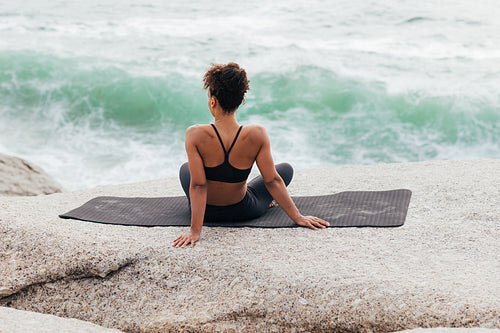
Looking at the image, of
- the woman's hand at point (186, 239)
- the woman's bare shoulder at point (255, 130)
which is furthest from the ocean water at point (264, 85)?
the woman's bare shoulder at point (255, 130)

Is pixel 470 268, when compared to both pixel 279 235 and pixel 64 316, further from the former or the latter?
pixel 64 316

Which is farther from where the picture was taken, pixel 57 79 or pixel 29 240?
pixel 57 79

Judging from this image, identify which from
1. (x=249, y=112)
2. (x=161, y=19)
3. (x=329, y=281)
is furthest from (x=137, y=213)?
(x=161, y=19)

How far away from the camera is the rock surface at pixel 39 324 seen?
2.21 metres

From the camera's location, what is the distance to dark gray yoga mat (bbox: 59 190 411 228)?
3346 millimetres

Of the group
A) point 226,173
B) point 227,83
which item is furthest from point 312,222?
point 227,83

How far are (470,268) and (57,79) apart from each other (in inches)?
404

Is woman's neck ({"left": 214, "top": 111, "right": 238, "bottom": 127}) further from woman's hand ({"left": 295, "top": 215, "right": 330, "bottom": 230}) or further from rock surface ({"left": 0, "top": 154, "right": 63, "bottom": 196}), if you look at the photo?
rock surface ({"left": 0, "top": 154, "right": 63, "bottom": 196})

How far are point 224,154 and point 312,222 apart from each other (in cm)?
78

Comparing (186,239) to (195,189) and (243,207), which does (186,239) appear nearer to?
(195,189)

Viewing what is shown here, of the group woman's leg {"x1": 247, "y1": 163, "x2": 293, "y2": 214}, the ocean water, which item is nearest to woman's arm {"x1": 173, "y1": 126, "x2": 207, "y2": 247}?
woman's leg {"x1": 247, "y1": 163, "x2": 293, "y2": 214}

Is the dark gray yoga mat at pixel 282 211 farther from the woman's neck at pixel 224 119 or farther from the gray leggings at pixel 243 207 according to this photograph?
the woman's neck at pixel 224 119

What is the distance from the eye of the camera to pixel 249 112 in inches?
394

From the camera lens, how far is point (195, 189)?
3.05 metres
